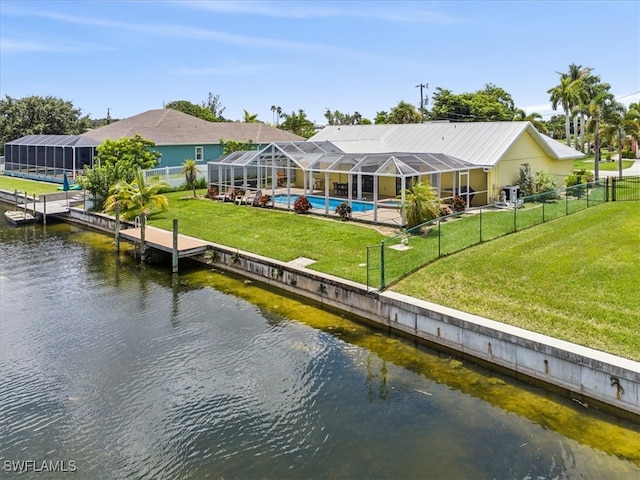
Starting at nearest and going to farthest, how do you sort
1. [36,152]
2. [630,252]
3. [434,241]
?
[630,252], [434,241], [36,152]

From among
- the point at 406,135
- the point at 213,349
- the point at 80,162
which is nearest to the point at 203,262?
the point at 213,349

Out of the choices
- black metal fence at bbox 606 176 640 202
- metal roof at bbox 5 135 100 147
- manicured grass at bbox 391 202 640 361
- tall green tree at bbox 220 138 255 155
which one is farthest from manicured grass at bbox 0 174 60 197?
black metal fence at bbox 606 176 640 202

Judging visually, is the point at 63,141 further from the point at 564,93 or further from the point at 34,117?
the point at 564,93

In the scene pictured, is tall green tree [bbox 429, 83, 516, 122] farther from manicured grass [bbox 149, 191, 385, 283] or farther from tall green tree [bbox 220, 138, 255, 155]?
manicured grass [bbox 149, 191, 385, 283]

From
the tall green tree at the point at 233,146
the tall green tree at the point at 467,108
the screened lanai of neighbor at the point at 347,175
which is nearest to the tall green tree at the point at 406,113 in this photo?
the tall green tree at the point at 467,108

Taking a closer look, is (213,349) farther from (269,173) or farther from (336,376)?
(269,173)

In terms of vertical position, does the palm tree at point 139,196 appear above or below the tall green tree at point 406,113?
below

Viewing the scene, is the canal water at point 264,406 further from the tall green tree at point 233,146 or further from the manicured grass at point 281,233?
the tall green tree at point 233,146
